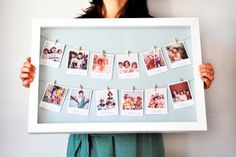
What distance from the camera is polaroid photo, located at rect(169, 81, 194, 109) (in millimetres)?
740

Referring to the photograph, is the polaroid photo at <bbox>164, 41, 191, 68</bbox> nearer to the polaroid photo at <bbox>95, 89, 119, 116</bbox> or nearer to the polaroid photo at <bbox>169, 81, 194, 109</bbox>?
the polaroid photo at <bbox>169, 81, 194, 109</bbox>

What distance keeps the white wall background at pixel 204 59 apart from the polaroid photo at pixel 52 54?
9.5 inches

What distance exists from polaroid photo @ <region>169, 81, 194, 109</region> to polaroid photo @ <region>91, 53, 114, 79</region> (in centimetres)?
18

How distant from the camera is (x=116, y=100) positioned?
74 cm

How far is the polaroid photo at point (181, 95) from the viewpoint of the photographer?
740 mm

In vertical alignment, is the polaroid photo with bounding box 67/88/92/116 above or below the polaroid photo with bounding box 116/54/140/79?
below

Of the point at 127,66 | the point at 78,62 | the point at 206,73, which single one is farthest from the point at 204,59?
the point at 78,62

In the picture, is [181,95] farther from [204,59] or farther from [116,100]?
[204,59]

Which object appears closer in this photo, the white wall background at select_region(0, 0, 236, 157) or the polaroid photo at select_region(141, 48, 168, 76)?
the polaroid photo at select_region(141, 48, 168, 76)

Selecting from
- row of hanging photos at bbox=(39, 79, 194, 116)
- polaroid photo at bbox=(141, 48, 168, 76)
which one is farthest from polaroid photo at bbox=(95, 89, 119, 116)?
polaroid photo at bbox=(141, 48, 168, 76)

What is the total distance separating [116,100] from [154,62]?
0.15 metres

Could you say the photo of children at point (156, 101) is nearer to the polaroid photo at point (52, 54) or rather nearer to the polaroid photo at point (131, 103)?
the polaroid photo at point (131, 103)
